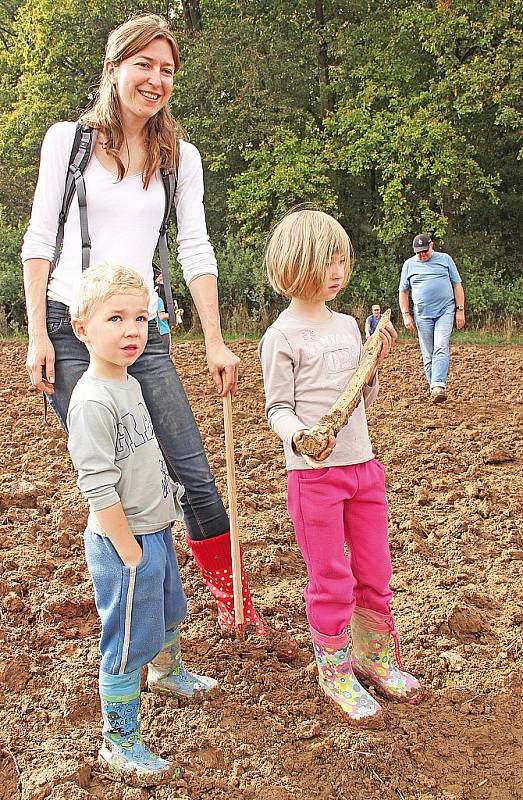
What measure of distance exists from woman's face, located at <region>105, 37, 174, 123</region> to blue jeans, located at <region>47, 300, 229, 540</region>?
31.1 inches

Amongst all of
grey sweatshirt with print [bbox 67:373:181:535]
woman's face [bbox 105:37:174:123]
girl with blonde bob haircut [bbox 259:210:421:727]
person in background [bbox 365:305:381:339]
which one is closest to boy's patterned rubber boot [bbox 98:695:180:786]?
grey sweatshirt with print [bbox 67:373:181:535]

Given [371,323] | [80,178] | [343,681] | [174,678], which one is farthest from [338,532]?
[371,323]

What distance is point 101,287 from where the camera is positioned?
111 inches

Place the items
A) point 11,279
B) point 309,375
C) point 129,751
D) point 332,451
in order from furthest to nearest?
point 11,279 < point 309,375 < point 332,451 < point 129,751

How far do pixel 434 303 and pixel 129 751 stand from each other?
740cm

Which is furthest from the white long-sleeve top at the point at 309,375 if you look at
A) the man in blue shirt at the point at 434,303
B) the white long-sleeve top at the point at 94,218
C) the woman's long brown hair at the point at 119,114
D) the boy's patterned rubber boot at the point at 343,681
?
the man in blue shirt at the point at 434,303

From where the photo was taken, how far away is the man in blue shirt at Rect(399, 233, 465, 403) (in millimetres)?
9516

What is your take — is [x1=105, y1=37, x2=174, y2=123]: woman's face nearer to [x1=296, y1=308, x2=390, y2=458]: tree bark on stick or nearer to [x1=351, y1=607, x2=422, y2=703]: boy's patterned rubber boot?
[x1=296, y1=308, x2=390, y2=458]: tree bark on stick

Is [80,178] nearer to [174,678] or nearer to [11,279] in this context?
[174,678]

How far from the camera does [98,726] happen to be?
3.39 meters

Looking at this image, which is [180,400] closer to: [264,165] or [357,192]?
[264,165]

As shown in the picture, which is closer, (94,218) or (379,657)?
(94,218)

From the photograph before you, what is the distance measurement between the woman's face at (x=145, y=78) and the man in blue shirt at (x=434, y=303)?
6548 millimetres

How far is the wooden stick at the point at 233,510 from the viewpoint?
352 cm
